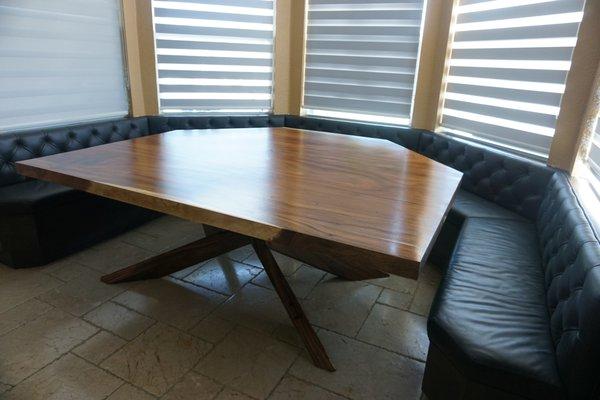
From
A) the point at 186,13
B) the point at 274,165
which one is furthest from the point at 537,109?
the point at 186,13

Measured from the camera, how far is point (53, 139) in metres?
2.86

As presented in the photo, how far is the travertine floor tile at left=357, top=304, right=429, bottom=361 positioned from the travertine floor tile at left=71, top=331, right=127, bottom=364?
1.22m

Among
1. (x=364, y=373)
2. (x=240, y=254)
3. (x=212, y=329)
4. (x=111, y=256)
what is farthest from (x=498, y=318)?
(x=111, y=256)

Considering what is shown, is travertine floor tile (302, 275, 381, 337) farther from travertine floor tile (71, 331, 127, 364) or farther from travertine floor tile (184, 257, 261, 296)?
travertine floor tile (71, 331, 127, 364)

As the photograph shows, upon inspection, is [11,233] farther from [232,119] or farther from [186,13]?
[186,13]

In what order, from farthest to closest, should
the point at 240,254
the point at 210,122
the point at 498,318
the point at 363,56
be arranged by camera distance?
the point at 210,122, the point at 363,56, the point at 240,254, the point at 498,318

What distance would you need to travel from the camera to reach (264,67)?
12.9 ft

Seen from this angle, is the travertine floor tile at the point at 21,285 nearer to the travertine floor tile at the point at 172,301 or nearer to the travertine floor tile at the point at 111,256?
the travertine floor tile at the point at 111,256

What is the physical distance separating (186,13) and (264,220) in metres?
3.06

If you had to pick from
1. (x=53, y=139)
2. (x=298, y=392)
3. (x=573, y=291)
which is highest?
(x=53, y=139)

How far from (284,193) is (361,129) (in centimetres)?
223

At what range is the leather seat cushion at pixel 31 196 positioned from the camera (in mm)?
2342

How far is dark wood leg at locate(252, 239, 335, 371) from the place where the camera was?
5.83 feet

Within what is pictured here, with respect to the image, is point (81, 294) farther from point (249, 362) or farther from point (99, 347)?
point (249, 362)
